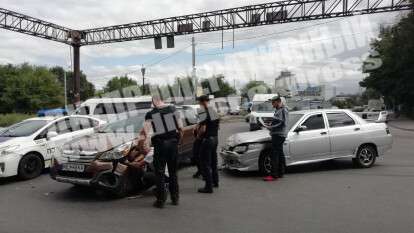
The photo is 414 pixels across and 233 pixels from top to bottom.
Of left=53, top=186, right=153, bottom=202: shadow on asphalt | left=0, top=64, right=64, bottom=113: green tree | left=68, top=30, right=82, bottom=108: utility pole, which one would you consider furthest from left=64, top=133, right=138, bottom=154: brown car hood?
left=0, top=64, right=64, bottom=113: green tree

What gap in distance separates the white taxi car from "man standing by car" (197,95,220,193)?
3170 mm

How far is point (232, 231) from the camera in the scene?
5.22 metres

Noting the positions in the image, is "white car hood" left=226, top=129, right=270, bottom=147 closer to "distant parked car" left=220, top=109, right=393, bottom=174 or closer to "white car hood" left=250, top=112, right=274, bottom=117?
"distant parked car" left=220, top=109, right=393, bottom=174

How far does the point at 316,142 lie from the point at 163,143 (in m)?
4.25

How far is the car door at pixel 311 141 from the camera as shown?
9070mm

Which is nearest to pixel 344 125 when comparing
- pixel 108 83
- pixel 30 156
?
pixel 30 156

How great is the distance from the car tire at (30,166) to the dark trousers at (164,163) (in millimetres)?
3964

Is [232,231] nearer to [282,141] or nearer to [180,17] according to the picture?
[282,141]

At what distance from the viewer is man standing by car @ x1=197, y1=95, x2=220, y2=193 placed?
24.0ft


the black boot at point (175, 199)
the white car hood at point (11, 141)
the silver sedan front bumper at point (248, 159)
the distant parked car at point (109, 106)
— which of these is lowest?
the black boot at point (175, 199)

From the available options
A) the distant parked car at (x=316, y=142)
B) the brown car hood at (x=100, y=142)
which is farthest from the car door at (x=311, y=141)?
the brown car hood at (x=100, y=142)

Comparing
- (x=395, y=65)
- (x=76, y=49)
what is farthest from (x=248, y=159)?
(x=395, y=65)

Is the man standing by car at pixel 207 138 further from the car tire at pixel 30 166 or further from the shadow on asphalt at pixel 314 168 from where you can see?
the car tire at pixel 30 166

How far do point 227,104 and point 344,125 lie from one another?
4605 centimetres
